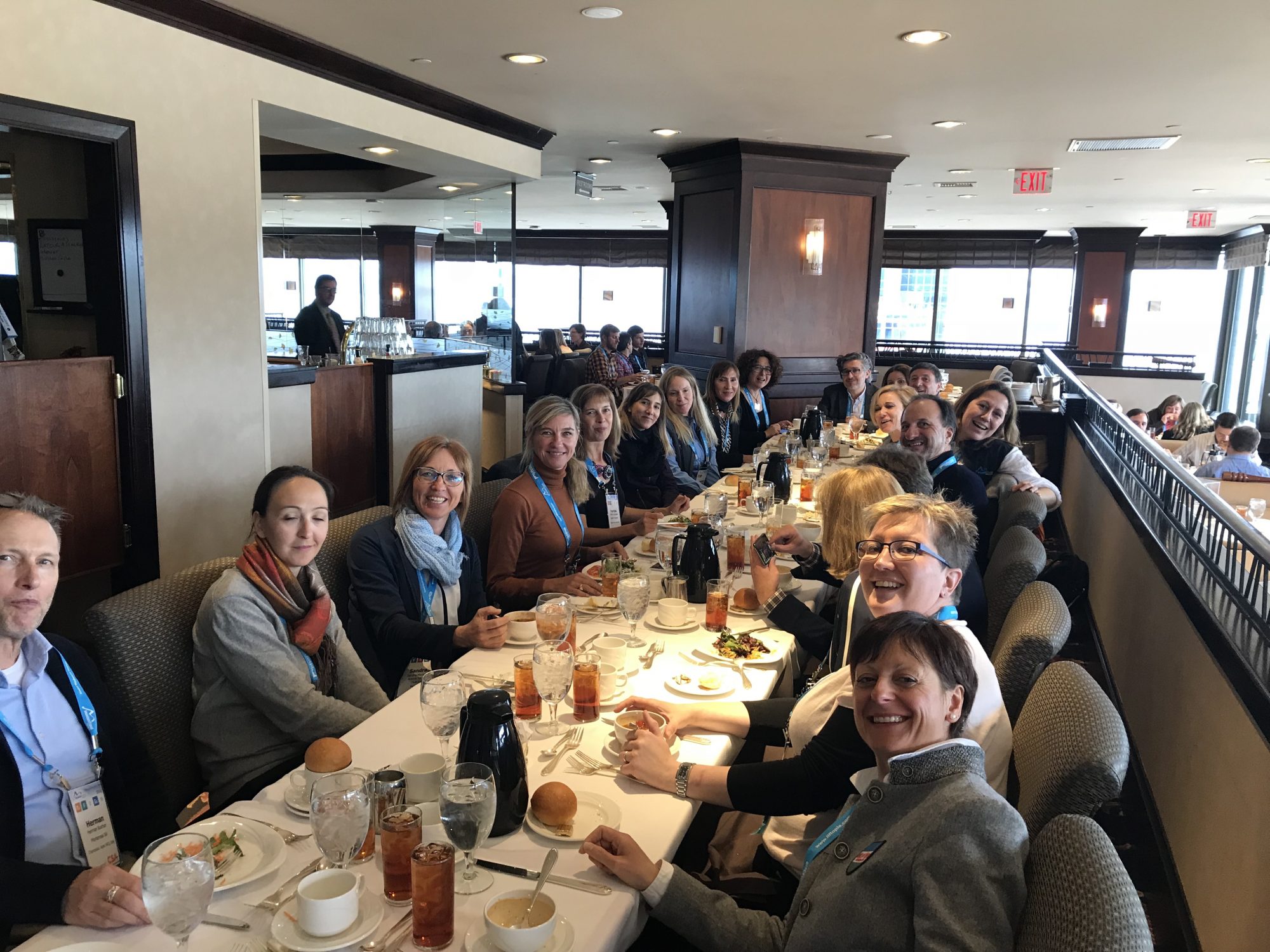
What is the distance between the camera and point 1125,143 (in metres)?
7.25

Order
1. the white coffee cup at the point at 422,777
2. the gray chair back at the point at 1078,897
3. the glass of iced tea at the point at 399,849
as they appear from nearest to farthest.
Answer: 1. the gray chair back at the point at 1078,897
2. the glass of iced tea at the point at 399,849
3. the white coffee cup at the point at 422,777

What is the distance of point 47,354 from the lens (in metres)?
4.43

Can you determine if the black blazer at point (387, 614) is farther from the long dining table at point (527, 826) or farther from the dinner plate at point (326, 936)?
the dinner plate at point (326, 936)

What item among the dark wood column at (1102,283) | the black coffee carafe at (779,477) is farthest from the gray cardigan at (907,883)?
the dark wood column at (1102,283)

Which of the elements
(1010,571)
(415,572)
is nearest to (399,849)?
(415,572)

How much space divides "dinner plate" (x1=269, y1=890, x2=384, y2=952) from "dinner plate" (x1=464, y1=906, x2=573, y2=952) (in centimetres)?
14

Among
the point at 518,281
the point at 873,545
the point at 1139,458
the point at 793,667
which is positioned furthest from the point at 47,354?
the point at 518,281

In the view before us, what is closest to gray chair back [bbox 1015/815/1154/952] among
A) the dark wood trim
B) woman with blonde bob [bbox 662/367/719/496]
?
woman with blonde bob [bbox 662/367/719/496]

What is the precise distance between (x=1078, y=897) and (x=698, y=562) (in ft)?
6.21

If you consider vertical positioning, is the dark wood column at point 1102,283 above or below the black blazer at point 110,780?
above

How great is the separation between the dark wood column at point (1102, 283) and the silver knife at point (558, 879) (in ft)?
52.8

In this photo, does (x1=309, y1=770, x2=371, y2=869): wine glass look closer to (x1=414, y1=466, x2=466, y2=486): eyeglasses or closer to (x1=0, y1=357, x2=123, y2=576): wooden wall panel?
(x1=414, y1=466, x2=466, y2=486): eyeglasses

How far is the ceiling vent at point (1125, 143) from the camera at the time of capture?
278 inches

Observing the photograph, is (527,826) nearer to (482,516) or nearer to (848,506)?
(848,506)
